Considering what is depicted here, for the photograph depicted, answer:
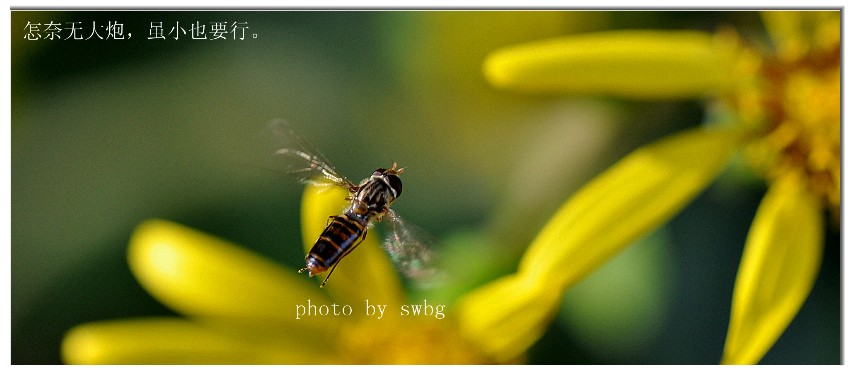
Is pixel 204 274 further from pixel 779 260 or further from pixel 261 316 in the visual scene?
pixel 779 260

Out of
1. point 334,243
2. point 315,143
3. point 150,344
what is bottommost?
point 150,344

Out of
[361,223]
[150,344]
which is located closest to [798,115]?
[361,223]

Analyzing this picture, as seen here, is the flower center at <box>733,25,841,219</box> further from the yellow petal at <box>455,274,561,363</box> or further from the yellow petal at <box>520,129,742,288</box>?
the yellow petal at <box>455,274,561,363</box>

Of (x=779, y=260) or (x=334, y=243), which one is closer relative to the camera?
(x=334, y=243)

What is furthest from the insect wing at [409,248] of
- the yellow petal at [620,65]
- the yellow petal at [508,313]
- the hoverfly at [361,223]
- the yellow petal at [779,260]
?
the yellow petal at [779,260]

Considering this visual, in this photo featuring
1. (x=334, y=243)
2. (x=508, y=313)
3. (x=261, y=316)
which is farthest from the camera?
(x=261, y=316)

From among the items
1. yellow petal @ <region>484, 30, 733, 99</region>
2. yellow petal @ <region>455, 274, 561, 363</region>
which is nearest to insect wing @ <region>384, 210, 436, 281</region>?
yellow petal @ <region>455, 274, 561, 363</region>

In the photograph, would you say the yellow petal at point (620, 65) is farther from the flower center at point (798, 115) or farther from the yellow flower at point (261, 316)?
the yellow flower at point (261, 316)

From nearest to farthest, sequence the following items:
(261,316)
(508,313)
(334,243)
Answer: (334,243) < (508,313) < (261,316)
